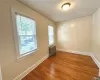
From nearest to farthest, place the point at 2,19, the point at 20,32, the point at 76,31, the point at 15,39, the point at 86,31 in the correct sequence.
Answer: the point at 2,19, the point at 15,39, the point at 20,32, the point at 86,31, the point at 76,31

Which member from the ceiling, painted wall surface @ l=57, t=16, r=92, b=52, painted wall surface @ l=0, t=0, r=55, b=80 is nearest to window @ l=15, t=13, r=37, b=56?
painted wall surface @ l=0, t=0, r=55, b=80

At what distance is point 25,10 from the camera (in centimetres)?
212

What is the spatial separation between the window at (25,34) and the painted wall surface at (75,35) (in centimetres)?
271

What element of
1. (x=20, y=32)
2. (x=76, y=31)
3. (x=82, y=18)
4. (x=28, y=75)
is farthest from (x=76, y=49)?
(x=20, y=32)

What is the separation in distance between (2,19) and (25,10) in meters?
0.88

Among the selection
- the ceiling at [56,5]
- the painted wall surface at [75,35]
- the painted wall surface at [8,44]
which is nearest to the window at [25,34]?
the painted wall surface at [8,44]

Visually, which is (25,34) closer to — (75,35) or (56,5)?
(56,5)

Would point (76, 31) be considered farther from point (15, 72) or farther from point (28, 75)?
point (15, 72)

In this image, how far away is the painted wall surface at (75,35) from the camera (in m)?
3.72

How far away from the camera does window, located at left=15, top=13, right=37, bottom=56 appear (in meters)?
1.93

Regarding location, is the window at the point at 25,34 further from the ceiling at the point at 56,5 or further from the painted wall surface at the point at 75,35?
the painted wall surface at the point at 75,35

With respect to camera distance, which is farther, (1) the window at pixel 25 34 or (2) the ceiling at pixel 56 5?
(2) the ceiling at pixel 56 5

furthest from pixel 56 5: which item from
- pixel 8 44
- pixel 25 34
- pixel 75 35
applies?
pixel 75 35

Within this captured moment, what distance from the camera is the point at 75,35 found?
4219mm
